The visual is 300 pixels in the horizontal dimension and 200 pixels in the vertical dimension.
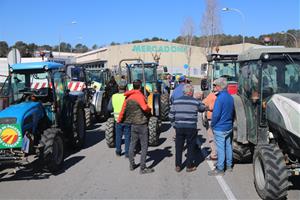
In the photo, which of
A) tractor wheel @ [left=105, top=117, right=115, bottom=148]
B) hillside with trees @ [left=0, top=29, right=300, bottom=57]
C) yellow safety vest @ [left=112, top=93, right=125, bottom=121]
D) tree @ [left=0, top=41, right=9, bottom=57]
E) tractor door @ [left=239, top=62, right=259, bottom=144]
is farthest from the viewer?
tree @ [left=0, top=41, right=9, bottom=57]

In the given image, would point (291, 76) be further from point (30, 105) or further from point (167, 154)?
point (30, 105)

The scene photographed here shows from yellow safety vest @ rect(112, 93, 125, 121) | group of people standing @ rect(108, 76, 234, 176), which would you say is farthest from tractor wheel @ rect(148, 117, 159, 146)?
group of people standing @ rect(108, 76, 234, 176)

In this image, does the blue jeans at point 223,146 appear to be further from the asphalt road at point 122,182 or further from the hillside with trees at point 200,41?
the hillside with trees at point 200,41

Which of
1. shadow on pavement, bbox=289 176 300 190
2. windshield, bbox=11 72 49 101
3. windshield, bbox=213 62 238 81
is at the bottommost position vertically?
shadow on pavement, bbox=289 176 300 190

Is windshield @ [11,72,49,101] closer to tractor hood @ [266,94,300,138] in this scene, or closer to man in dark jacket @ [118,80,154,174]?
man in dark jacket @ [118,80,154,174]

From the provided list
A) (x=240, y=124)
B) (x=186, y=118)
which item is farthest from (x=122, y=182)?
(x=240, y=124)

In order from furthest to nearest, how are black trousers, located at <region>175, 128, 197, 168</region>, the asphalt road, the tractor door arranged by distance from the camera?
1. black trousers, located at <region>175, 128, 197, 168</region>
2. the tractor door
3. the asphalt road

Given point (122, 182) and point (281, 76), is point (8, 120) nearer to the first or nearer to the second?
point (122, 182)

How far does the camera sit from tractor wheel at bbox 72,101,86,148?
963 centimetres

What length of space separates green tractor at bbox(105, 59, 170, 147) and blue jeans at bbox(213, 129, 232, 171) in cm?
269

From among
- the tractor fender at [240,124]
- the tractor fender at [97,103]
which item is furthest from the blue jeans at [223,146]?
the tractor fender at [97,103]

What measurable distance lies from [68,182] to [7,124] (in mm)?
1498

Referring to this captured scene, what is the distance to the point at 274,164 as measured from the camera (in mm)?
5605

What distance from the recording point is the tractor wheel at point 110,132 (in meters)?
9.76
